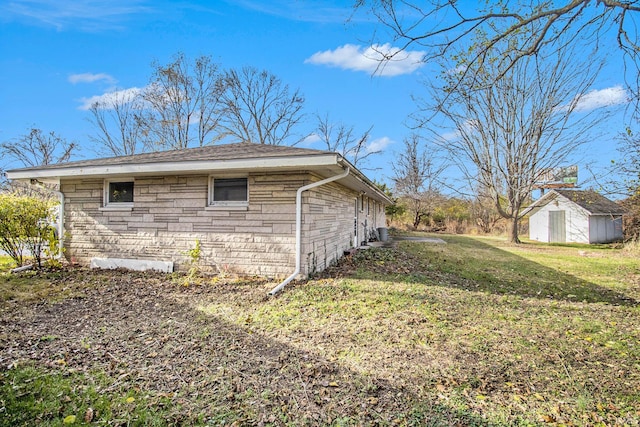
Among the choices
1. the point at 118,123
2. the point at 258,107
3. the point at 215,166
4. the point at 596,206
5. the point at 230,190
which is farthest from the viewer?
the point at 258,107

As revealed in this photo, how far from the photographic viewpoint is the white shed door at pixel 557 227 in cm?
2155

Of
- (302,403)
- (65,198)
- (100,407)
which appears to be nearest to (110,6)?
(65,198)

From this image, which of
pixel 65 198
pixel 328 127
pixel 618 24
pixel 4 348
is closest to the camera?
pixel 4 348

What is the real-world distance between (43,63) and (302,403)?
63.6 feet

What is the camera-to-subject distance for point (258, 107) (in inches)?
1083

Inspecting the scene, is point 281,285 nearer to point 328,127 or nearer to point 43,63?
point 43,63

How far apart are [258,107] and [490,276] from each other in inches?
954

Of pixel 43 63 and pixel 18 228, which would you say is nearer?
pixel 18 228

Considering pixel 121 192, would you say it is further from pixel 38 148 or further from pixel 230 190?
pixel 38 148

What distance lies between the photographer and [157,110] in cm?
2541

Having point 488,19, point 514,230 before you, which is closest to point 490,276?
point 488,19

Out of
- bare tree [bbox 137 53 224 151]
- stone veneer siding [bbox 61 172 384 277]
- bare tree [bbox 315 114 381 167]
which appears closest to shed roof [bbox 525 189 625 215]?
bare tree [bbox 315 114 381 167]

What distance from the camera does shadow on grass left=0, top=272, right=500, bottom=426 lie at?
237 cm

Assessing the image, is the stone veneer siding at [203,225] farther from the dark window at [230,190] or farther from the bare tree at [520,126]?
the bare tree at [520,126]
